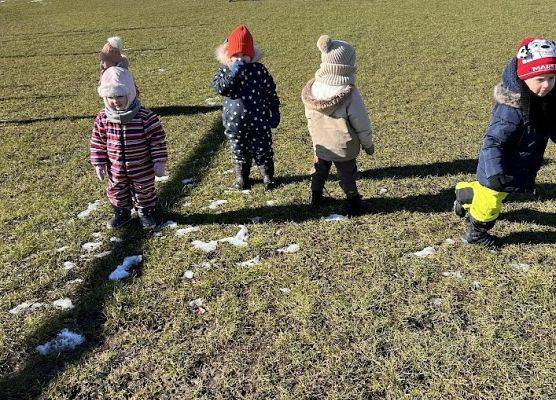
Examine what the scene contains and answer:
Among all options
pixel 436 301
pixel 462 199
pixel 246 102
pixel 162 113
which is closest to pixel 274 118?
pixel 246 102

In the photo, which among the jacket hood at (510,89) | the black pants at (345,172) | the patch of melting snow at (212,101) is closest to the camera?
the jacket hood at (510,89)

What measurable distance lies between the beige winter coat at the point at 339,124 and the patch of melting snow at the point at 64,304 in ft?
6.56

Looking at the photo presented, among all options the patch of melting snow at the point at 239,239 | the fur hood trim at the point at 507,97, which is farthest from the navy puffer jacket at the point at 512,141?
the patch of melting snow at the point at 239,239

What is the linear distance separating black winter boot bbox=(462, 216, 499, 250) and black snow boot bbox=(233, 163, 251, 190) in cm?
193

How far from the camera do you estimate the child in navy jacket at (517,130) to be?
111 inches

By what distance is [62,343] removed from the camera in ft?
9.04

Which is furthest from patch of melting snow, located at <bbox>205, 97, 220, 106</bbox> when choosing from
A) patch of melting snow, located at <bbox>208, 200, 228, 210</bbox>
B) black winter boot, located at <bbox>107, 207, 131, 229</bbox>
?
black winter boot, located at <bbox>107, 207, 131, 229</bbox>

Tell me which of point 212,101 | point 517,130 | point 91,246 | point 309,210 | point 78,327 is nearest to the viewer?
point 78,327

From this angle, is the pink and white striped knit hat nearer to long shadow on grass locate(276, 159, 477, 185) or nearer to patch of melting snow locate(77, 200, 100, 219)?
patch of melting snow locate(77, 200, 100, 219)

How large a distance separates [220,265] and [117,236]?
0.93m

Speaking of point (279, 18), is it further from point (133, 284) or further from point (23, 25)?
point (133, 284)

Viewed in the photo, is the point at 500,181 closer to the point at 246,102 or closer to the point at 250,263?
the point at 250,263

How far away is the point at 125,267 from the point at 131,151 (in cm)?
82

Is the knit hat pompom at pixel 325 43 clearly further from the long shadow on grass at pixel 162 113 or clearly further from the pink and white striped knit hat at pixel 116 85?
the long shadow on grass at pixel 162 113
